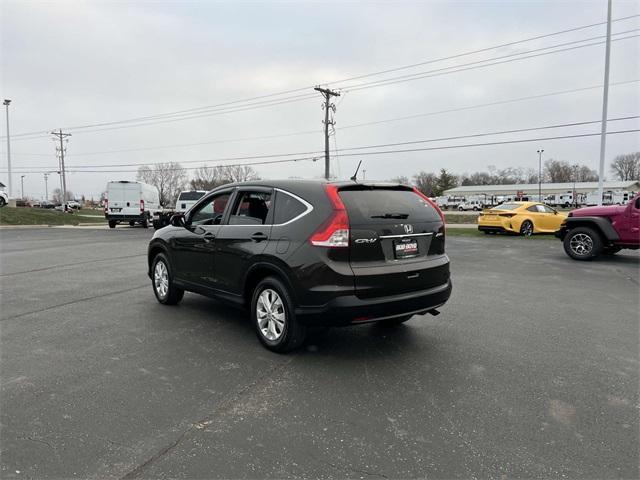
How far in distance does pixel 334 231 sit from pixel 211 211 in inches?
92.4

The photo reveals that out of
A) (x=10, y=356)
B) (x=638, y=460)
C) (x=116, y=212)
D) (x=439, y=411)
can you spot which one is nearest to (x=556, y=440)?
(x=638, y=460)

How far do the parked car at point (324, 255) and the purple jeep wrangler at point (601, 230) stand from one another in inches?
321

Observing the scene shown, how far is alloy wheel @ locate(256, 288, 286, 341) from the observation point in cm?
438

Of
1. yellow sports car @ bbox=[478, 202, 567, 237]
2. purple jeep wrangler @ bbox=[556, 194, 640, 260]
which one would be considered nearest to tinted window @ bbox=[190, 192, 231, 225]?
purple jeep wrangler @ bbox=[556, 194, 640, 260]

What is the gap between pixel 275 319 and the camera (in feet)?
14.6

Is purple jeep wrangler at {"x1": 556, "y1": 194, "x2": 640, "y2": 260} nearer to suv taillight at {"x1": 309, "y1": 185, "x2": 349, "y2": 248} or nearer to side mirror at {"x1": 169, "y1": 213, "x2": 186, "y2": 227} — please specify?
suv taillight at {"x1": 309, "y1": 185, "x2": 349, "y2": 248}

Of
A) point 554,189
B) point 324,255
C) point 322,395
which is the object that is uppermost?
point 554,189

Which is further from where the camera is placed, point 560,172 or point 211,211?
point 560,172

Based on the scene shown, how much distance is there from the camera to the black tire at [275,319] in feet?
13.9

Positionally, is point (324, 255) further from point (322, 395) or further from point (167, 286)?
point (167, 286)

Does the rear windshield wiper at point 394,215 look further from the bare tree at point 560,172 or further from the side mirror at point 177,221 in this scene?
the bare tree at point 560,172

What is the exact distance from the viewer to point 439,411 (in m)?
3.25

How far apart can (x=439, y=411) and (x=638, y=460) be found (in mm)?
1188

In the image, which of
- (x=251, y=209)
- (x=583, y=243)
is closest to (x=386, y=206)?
(x=251, y=209)
